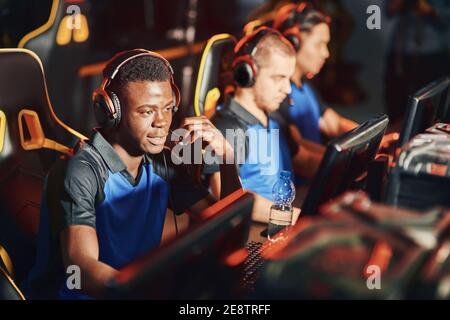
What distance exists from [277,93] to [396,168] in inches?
39.1

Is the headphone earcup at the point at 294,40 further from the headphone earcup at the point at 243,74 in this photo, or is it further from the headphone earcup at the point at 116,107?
the headphone earcup at the point at 116,107

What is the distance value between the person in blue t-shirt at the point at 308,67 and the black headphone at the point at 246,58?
57cm

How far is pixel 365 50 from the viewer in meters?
6.56

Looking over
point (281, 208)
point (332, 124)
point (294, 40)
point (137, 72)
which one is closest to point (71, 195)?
point (137, 72)

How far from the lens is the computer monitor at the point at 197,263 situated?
3.05 feet

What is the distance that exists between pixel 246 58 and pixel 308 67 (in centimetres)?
77

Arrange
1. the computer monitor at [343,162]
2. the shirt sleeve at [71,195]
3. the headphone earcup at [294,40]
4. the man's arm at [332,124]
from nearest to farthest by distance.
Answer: the computer monitor at [343,162], the shirt sleeve at [71,195], the headphone earcup at [294,40], the man's arm at [332,124]

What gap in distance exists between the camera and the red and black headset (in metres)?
2.19

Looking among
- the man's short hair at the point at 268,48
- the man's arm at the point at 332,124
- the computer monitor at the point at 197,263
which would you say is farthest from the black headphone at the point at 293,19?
the computer monitor at the point at 197,263

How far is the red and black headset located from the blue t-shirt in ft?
1.35

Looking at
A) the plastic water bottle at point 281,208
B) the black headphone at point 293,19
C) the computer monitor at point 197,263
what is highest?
the black headphone at point 293,19

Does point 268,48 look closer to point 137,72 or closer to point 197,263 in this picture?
point 137,72

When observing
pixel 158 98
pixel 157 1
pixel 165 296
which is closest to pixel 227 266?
pixel 165 296

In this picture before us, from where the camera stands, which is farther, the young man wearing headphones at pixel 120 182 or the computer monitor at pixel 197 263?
the young man wearing headphones at pixel 120 182
